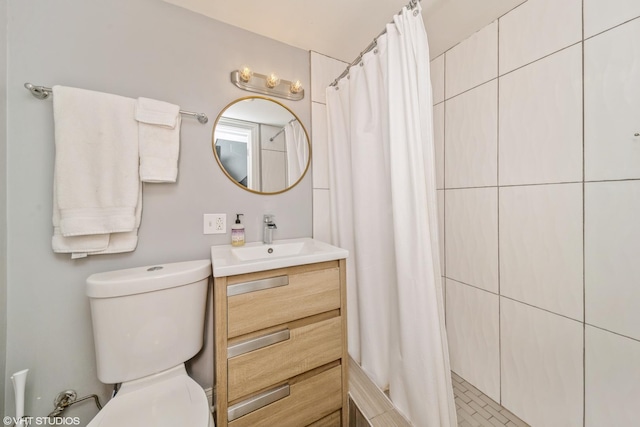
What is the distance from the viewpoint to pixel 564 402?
98cm

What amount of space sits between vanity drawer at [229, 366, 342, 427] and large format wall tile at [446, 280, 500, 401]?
0.84m

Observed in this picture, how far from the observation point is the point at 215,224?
50.3 inches

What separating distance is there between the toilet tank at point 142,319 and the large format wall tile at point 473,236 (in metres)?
1.45

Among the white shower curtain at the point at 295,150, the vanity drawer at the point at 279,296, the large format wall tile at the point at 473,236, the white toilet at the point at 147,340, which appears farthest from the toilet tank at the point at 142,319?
the large format wall tile at the point at 473,236

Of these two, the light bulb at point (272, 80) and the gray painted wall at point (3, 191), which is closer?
the gray painted wall at point (3, 191)

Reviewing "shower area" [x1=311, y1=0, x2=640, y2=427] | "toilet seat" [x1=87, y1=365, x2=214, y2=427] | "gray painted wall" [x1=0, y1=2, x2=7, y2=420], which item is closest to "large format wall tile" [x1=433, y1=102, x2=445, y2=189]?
"shower area" [x1=311, y1=0, x2=640, y2=427]

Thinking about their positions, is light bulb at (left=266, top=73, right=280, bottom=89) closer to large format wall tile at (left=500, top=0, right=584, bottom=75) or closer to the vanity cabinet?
the vanity cabinet

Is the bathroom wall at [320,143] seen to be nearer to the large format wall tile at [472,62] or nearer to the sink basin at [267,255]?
the sink basin at [267,255]

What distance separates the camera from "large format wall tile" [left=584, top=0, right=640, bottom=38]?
0.81 m

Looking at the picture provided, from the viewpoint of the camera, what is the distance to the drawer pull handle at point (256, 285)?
877 mm

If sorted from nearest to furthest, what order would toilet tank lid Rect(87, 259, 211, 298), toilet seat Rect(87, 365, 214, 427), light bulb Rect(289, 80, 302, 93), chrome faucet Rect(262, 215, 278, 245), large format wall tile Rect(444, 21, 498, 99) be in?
toilet seat Rect(87, 365, 214, 427)
toilet tank lid Rect(87, 259, 211, 298)
large format wall tile Rect(444, 21, 498, 99)
chrome faucet Rect(262, 215, 278, 245)
light bulb Rect(289, 80, 302, 93)

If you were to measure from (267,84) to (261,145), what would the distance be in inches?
14.8

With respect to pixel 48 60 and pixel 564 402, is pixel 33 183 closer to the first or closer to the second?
pixel 48 60

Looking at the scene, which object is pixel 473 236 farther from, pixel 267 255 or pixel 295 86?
pixel 295 86
